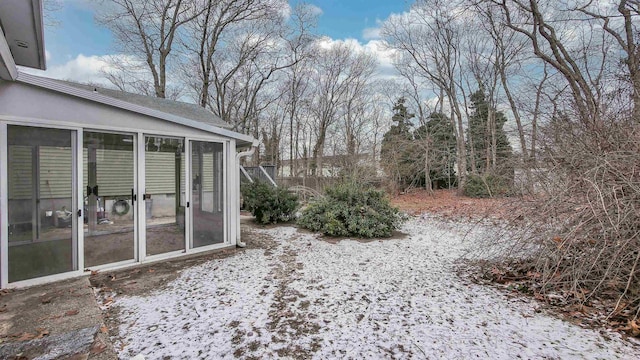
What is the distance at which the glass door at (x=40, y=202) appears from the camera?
331cm

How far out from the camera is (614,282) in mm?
2758

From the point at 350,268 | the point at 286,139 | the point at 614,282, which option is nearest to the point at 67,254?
the point at 350,268

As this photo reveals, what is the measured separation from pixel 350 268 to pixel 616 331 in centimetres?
265

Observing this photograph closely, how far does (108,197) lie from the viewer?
3922 millimetres

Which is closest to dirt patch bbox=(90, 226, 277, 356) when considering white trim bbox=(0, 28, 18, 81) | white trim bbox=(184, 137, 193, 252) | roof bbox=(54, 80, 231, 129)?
white trim bbox=(184, 137, 193, 252)

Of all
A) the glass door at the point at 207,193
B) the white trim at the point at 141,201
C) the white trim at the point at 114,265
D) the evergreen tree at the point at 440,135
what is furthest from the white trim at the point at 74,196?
the evergreen tree at the point at 440,135

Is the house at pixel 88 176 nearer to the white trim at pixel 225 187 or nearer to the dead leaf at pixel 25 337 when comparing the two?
the white trim at pixel 225 187

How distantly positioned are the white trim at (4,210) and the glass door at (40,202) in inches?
1.2

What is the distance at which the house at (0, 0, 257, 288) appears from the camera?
10.7ft

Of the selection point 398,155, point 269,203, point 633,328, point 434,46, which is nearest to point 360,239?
point 269,203

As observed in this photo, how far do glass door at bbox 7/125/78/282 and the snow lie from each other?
128cm

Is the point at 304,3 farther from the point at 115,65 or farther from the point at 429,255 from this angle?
the point at 429,255

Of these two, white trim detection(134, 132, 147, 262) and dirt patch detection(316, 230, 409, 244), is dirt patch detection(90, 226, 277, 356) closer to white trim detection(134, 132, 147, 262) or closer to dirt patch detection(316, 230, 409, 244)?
white trim detection(134, 132, 147, 262)

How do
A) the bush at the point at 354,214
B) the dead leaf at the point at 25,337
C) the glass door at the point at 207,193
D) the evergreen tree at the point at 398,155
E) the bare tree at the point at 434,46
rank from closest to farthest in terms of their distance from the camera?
1. the dead leaf at the point at 25,337
2. the glass door at the point at 207,193
3. the bush at the point at 354,214
4. the evergreen tree at the point at 398,155
5. the bare tree at the point at 434,46
